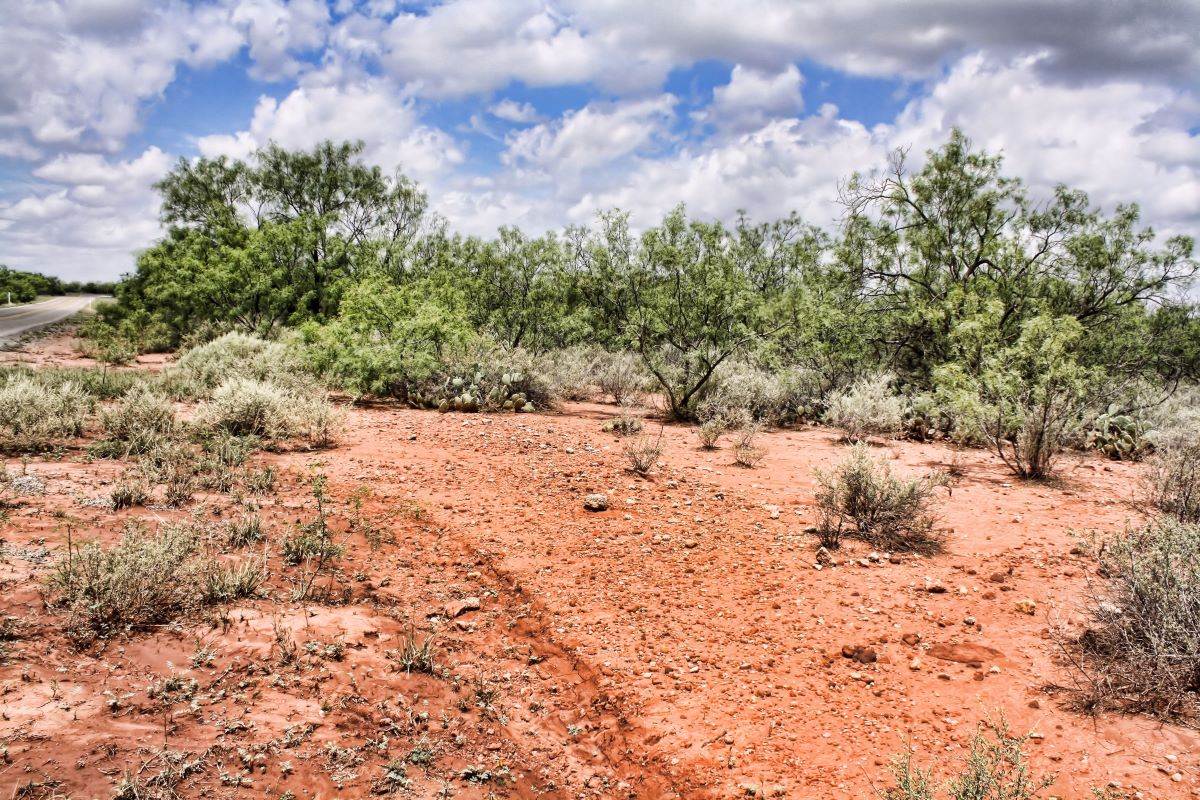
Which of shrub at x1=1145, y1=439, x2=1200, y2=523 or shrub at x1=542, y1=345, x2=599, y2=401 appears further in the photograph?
shrub at x1=542, y1=345, x2=599, y2=401

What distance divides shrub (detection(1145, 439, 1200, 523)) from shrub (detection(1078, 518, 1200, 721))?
2777 millimetres

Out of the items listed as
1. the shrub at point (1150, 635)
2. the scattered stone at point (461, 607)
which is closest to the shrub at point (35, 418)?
the scattered stone at point (461, 607)

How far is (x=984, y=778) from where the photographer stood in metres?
2.83

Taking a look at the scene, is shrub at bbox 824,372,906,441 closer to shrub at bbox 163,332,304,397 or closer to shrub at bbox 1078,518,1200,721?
shrub at bbox 1078,518,1200,721

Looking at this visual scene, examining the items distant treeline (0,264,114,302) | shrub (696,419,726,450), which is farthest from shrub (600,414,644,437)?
distant treeline (0,264,114,302)

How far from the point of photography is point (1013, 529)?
22.2ft

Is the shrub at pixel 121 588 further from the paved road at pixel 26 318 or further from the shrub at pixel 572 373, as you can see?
→ the paved road at pixel 26 318

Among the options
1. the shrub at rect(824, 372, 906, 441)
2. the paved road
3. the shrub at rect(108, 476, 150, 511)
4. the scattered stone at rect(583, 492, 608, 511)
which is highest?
the paved road

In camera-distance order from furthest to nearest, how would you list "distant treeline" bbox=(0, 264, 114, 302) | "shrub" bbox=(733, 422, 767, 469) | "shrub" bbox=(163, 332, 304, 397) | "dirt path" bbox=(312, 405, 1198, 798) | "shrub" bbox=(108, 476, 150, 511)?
"distant treeline" bbox=(0, 264, 114, 302)
"shrub" bbox=(163, 332, 304, 397)
"shrub" bbox=(733, 422, 767, 469)
"shrub" bbox=(108, 476, 150, 511)
"dirt path" bbox=(312, 405, 1198, 798)

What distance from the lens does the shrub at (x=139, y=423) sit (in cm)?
754

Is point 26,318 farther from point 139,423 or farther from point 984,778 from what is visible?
point 984,778

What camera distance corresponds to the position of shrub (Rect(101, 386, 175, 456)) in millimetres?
7543

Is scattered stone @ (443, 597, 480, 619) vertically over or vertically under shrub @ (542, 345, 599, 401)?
under

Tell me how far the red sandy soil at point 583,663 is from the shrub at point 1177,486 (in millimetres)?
384
